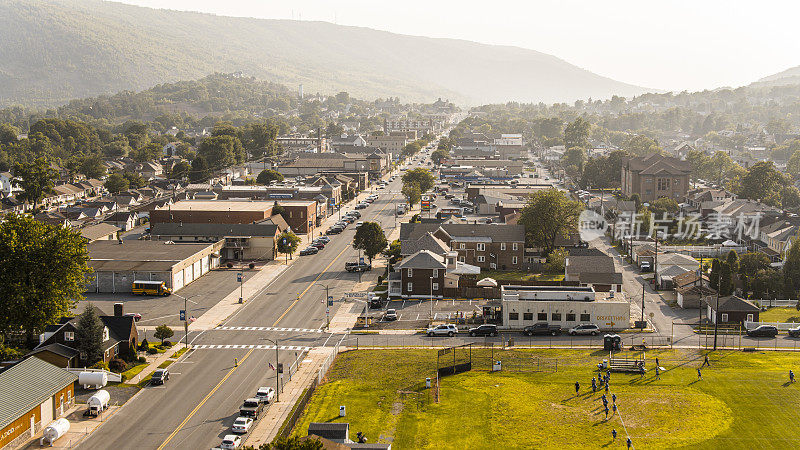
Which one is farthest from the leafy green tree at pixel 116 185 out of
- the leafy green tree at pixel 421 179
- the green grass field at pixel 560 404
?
the green grass field at pixel 560 404

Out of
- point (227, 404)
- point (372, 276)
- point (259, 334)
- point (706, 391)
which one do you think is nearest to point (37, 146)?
point (372, 276)

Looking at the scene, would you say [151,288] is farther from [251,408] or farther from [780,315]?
[780,315]

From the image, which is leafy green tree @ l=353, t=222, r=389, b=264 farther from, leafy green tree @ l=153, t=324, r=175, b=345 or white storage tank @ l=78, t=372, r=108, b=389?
white storage tank @ l=78, t=372, r=108, b=389

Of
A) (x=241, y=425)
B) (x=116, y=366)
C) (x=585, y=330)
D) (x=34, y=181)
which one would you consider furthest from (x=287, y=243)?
(x=34, y=181)

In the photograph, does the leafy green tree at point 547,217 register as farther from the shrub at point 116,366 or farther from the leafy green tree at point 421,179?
the leafy green tree at point 421,179

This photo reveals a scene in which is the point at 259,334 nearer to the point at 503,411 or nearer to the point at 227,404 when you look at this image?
the point at 227,404

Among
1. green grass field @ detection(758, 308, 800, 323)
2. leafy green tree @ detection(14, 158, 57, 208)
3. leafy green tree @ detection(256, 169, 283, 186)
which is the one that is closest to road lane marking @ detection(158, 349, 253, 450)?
green grass field @ detection(758, 308, 800, 323)
